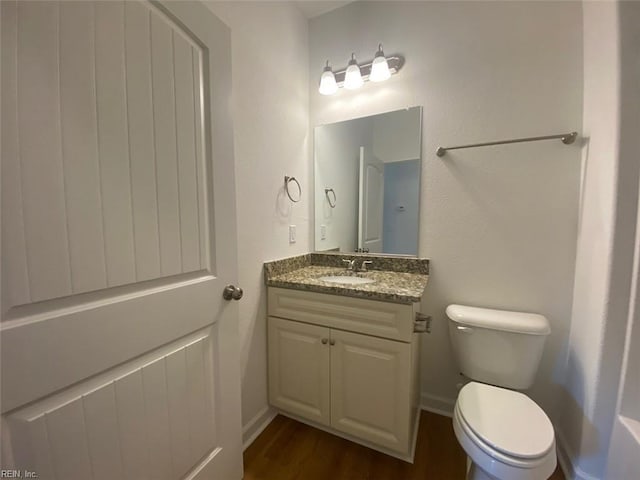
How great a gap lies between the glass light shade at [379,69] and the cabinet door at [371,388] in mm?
1447

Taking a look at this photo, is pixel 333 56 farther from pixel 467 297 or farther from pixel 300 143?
pixel 467 297

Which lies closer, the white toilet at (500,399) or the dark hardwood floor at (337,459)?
the white toilet at (500,399)

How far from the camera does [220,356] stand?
101 cm

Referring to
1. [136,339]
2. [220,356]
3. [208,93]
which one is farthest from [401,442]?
[208,93]

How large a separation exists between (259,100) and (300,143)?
1.37 feet

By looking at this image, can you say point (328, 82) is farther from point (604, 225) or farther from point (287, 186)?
point (604, 225)

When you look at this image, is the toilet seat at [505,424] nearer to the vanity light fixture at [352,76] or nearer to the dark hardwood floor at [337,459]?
the dark hardwood floor at [337,459]

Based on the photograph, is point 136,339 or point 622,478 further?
point 622,478

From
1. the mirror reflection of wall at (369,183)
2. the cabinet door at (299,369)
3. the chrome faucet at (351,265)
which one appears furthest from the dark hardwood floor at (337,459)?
the mirror reflection of wall at (369,183)

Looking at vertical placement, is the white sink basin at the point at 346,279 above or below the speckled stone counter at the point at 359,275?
below

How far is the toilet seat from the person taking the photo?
0.84 m

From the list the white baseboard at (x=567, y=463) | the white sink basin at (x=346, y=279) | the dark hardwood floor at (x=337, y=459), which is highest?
the white sink basin at (x=346, y=279)

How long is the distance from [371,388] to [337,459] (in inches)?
15.6

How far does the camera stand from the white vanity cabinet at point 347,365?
119 centimetres
